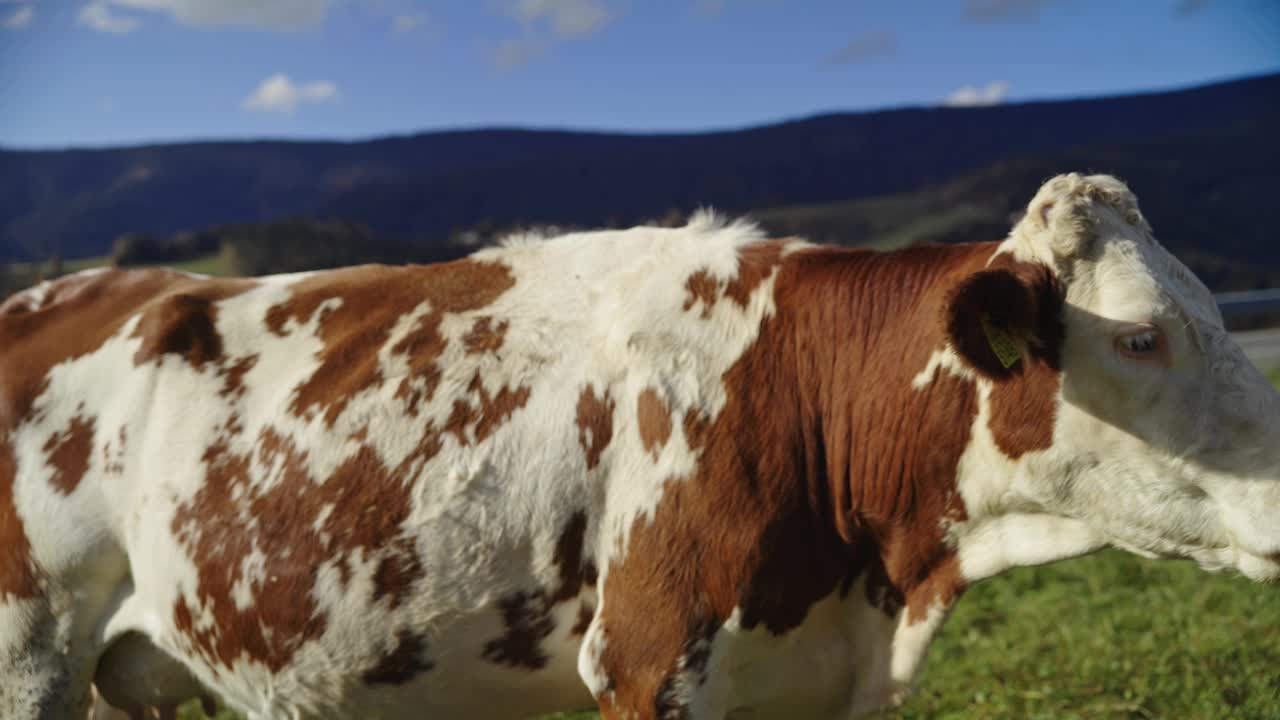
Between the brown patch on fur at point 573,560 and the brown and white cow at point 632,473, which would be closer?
the brown and white cow at point 632,473

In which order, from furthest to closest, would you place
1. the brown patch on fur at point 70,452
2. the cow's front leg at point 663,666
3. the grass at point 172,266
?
the grass at point 172,266, the brown patch on fur at point 70,452, the cow's front leg at point 663,666

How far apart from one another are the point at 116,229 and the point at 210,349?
1744 inches

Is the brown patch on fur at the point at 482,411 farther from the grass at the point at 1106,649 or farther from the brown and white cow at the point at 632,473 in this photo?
the grass at the point at 1106,649

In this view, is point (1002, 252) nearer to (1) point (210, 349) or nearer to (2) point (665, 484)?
(2) point (665, 484)

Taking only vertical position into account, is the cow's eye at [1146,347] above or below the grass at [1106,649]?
above

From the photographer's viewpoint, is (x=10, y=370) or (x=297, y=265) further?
(x=297, y=265)

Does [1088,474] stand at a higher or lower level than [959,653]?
higher

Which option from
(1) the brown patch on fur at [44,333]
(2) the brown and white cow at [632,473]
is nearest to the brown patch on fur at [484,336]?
(2) the brown and white cow at [632,473]

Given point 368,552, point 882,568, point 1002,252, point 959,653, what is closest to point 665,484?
point 882,568

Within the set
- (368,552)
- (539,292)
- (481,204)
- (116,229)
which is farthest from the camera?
(481,204)

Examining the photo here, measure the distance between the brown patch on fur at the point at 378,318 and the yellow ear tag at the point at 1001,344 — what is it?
133 centimetres

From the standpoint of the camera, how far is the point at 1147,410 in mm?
2363

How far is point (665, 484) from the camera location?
262cm

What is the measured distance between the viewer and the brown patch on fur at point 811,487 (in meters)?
2.55
